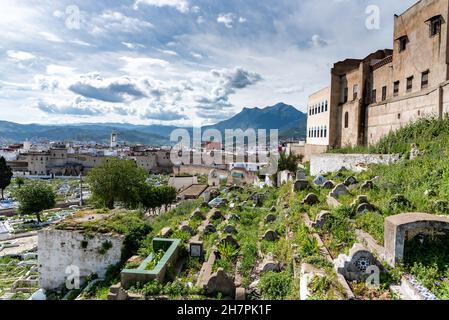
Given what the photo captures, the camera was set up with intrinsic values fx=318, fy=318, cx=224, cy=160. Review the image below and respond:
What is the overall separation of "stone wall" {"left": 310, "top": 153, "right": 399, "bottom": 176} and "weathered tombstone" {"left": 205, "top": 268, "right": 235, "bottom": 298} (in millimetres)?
10882

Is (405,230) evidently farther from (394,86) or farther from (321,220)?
(394,86)

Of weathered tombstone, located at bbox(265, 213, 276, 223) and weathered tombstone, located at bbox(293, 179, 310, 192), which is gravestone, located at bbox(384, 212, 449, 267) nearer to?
weathered tombstone, located at bbox(265, 213, 276, 223)

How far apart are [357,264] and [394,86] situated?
52.8 ft

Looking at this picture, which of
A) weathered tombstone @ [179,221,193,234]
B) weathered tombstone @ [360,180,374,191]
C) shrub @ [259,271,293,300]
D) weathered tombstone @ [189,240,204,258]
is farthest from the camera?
weathered tombstone @ [179,221,193,234]

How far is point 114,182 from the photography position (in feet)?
87.1

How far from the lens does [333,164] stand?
19016mm

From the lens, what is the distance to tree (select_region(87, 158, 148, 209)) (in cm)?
2642

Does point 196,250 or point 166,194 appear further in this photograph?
point 166,194

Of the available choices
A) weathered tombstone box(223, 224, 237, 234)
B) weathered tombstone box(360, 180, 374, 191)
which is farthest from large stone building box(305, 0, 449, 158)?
weathered tombstone box(223, 224, 237, 234)

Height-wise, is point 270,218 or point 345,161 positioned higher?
point 345,161

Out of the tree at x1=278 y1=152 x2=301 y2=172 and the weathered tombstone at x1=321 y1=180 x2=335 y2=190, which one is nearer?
the weathered tombstone at x1=321 y1=180 x2=335 y2=190

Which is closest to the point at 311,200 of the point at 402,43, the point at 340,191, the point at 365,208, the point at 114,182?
the point at 340,191

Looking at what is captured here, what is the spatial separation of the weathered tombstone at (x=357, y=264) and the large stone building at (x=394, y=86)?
1080 centimetres

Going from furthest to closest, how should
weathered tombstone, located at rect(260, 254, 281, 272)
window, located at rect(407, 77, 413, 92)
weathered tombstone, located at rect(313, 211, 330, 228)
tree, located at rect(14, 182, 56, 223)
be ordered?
tree, located at rect(14, 182, 56, 223) → window, located at rect(407, 77, 413, 92) → weathered tombstone, located at rect(313, 211, 330, 228) → weathered tombstone, located at rect(260, 254, 281, 272)
